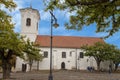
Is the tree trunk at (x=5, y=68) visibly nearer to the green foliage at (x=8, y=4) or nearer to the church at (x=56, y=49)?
the green foliage at (x=8, y=4)

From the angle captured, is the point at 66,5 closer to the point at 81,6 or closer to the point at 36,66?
the point at 81,6

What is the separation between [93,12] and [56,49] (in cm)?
9627

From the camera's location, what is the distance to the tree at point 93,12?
10.1 meters

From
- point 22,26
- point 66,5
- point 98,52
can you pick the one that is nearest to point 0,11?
point 66,5

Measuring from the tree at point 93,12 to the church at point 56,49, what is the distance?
8898cm

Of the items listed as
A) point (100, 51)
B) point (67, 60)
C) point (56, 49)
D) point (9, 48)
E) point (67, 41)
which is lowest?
point (67, 60)

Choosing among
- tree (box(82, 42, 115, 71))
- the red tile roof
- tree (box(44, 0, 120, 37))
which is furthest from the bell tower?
tree (box(44, 0, 120, 37))

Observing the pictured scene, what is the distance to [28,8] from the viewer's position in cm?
10356

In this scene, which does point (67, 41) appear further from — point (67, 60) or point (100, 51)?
point (100, 51)

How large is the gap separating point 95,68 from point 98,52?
1136cm

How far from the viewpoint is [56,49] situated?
106875mm

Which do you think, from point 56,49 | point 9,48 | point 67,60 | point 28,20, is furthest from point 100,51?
point 9,48

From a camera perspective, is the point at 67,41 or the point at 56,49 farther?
the point at 67,41

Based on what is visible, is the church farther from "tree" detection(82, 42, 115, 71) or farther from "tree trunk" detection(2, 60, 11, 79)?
"tree trunk" detection(2, 60, 11, 79)
